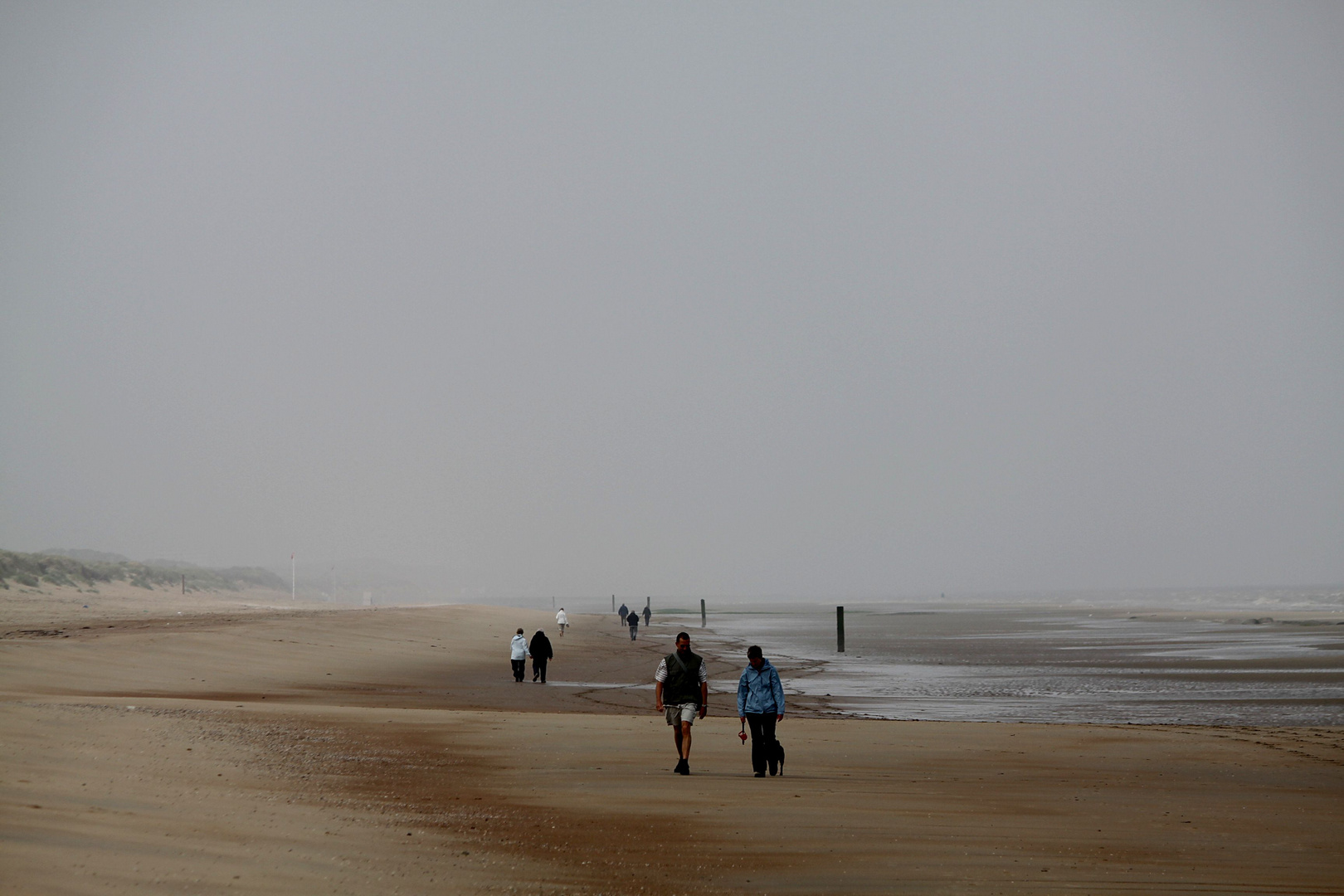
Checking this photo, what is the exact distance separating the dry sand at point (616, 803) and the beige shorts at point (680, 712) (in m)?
0.71

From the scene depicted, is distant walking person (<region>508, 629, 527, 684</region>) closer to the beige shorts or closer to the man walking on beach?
the man walking on beach

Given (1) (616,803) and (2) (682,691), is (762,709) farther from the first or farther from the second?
(1) (616,803)

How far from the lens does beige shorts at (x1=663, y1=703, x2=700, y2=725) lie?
13.1 m

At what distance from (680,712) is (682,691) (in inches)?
9.9

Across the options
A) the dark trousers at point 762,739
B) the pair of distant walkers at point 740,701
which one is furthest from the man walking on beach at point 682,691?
the dark trousers at point 762,739

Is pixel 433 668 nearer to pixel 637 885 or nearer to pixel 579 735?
pixel 579 735

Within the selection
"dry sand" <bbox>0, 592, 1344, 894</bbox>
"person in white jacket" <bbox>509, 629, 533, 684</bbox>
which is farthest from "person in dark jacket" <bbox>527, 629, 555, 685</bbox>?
"dry sand" <bbox>0, 592, 1344, 894</bbox>

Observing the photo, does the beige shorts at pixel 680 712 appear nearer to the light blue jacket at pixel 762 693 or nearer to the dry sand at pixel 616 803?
the light blue jacket at pixel 762 693

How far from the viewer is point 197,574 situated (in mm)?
119750

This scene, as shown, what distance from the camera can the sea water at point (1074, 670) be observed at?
2162 centimetres

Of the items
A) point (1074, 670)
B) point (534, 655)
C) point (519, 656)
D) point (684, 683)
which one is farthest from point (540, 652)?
point (1074, 670)

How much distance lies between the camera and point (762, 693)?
12.9 metres

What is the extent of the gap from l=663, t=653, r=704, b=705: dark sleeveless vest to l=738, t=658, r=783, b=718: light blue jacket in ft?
1.91

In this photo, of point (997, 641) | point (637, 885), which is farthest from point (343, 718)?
point (997, 641)
